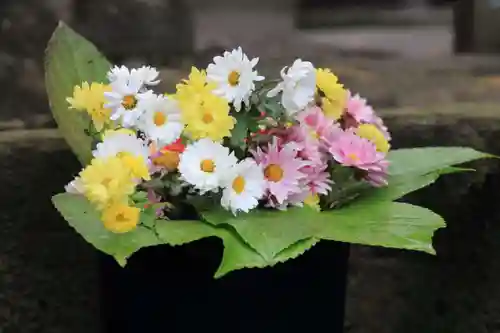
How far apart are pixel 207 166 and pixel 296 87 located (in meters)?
0.10

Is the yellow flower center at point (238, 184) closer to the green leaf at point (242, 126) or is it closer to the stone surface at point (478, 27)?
the green leaf at point (242, 126)

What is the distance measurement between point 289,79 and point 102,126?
175 mm

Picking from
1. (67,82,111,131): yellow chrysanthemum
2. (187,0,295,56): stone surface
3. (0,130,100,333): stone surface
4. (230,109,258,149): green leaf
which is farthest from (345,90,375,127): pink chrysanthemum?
(187,0,295,56): stone surface

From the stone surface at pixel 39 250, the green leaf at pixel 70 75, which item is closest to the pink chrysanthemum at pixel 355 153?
the green leaf at pixel 70 75

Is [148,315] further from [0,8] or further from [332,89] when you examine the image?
[0,8]

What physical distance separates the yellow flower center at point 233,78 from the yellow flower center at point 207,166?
69mm

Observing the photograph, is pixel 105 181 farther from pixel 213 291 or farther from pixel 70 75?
pixel 70 75

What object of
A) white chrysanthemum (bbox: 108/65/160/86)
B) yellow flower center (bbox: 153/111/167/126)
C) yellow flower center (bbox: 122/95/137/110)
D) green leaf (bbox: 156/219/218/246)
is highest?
white chrysanthemum (bbox: 108/65/160/86)

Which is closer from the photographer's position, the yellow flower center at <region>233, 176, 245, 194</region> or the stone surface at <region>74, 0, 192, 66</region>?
the yellow flower center at <region>233, 176, 245, 194</region>

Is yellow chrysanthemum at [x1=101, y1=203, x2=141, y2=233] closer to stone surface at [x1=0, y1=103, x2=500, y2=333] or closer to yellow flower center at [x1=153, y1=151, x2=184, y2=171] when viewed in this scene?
yellow flower center at [x1=153, y1=151, x2=184, y2=171]

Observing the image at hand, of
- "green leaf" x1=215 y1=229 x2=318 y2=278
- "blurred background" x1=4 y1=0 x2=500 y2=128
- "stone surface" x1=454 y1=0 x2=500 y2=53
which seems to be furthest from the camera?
"stone surface" x1=454 y1=0 x2=500 y2=53

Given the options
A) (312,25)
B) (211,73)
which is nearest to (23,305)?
(211,73)

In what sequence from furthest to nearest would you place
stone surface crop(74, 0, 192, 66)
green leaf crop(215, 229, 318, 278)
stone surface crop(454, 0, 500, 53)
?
stone surface crop(454, 0, 500, 53)
stone surface crop(74, 0, 192, 66)
green leaf crop(215, 229, 318, 278)

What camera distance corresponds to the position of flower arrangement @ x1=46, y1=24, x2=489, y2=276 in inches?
21.5
